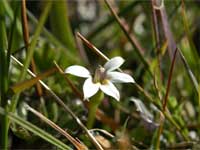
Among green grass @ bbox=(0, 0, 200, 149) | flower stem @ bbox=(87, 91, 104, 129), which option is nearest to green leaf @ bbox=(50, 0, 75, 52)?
green grass @ bbox=(0, 0, 200, 149)

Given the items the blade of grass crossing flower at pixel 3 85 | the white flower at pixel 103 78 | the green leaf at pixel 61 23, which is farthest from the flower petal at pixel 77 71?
the green leaf at pixel 61 23

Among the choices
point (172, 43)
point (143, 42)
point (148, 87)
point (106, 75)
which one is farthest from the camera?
point (143, 42)

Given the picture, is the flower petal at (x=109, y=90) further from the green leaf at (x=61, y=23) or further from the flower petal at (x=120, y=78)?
the green leaf at (x=61, y=23)

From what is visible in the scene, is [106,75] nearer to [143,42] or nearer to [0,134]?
[0,134]

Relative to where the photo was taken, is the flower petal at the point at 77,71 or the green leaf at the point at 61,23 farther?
the green leaf at the point at 61,23

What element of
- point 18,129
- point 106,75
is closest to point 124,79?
point 106,75

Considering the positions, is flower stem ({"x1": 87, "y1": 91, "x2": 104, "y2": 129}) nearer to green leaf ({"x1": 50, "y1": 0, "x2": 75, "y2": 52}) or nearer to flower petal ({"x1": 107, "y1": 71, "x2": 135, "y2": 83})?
flower petal ({"x1": 107, "y1": 71, "x2": 135, "y2": 83})

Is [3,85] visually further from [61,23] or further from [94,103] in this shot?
[61,23]
